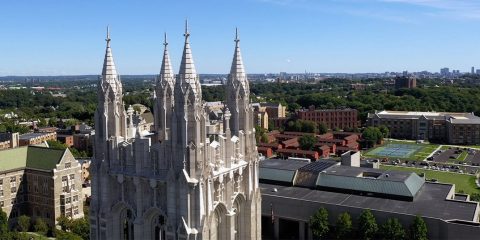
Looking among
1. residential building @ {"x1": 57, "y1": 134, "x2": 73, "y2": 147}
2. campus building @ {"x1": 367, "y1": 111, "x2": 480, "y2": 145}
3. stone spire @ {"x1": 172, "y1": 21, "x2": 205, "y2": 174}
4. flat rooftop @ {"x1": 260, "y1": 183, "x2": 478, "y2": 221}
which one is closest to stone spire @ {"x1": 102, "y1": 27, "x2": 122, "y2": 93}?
stone spire @ {"x1": 172, "y1": 21, "x2": 205, "y2": 174}

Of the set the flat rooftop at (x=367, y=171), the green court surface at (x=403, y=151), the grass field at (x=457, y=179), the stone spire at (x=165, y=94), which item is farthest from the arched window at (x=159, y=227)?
the green court surface at (x=403, y=151)

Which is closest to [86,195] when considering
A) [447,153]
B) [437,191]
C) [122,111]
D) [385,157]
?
[437,191]

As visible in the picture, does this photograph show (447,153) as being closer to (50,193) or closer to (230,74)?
(50,193)

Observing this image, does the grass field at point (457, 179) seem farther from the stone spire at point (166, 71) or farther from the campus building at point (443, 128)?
the stone spire at point (166, 71)

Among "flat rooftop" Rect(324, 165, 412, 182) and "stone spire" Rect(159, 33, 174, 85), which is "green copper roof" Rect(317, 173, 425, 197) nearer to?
"flat rooftop" Rect(324, 165, 412, 182)

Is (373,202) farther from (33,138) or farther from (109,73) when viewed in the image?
(33,138)

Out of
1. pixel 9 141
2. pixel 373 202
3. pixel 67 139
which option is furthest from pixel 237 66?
pixel 67 139
